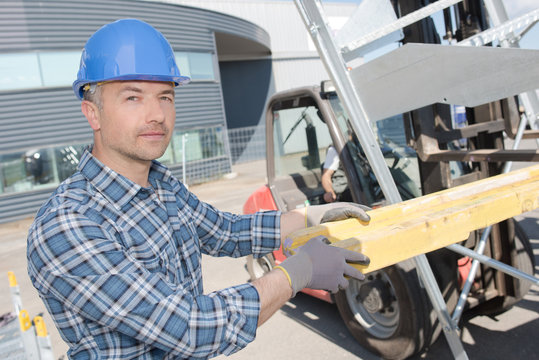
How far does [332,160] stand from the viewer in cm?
365

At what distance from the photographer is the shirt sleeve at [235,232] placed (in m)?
1.83

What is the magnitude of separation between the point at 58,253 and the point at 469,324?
11.0ft

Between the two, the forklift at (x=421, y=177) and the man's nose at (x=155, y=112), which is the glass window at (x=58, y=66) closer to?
the forklift at (x=421, y=177)

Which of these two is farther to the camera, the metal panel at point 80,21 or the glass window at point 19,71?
the metal panel at point 80,21

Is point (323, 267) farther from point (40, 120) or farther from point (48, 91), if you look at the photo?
point (48, 91)

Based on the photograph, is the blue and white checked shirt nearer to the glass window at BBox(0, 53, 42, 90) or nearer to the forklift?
the forklift

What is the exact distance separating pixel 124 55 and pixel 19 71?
12.9m

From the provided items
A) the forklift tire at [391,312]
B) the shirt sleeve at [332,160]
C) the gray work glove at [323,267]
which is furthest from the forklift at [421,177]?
the gray work glove at [323,267]

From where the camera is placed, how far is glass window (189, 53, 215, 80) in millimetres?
15482

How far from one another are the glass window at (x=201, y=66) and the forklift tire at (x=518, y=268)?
14.1 m

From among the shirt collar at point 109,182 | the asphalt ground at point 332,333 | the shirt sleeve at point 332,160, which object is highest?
the shirt collar at point 109,182

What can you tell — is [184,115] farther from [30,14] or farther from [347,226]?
[347,226]

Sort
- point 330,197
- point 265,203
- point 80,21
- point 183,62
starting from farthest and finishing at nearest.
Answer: point 183,62
point 80,21
point 265,203
point 330,197

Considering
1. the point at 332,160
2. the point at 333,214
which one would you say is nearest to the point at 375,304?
the point at 332,160
